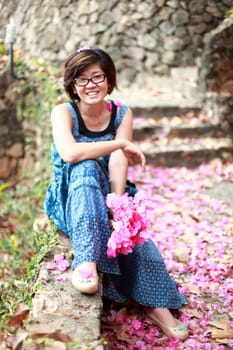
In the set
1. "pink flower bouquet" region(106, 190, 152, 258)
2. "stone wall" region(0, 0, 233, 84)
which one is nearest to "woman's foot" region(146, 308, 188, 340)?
"pink flower bouquet" region(106, 190, 152, 258)

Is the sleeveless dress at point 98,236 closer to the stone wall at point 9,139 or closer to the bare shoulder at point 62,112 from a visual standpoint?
the bare shoulder at point 62,112

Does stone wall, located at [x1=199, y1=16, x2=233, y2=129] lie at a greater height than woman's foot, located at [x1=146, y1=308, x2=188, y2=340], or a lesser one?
greater

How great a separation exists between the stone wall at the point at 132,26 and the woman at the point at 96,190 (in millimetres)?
3160

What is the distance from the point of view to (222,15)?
579cm

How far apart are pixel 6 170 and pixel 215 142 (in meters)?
2.22

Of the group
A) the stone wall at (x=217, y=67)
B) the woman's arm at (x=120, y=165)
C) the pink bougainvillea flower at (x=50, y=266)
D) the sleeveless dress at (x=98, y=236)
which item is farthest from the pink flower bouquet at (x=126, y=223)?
the stone wall at (x=217, y=67)

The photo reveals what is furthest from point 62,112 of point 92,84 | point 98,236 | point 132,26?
point 132,26

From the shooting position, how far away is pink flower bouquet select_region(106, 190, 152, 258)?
2.31m

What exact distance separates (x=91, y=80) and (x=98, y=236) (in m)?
0.78

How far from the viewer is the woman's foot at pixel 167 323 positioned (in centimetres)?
238

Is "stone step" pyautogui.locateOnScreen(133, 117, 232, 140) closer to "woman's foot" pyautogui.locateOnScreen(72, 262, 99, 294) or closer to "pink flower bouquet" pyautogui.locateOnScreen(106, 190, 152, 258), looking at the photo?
"pink flower bouquet" pyautogui.locateOnScreen(106, 190, 152, 258)

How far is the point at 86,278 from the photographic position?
87.5 inches

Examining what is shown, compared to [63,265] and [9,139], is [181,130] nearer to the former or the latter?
[9,139]

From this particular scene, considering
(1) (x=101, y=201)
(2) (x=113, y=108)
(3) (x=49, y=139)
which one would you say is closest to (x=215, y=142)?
(3) (x=49, y=139)
